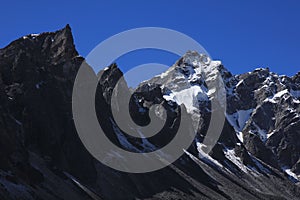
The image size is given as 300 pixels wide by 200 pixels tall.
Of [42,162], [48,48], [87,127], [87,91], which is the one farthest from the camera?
[48,48]

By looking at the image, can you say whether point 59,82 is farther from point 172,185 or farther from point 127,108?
point 127,108

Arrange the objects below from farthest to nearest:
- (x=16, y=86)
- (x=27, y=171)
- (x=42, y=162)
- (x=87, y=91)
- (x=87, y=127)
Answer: (x=87, y=91) → (x=87, y=127) → (x=16, y=86) → (x=42, y=162) → (x=27, y=171)

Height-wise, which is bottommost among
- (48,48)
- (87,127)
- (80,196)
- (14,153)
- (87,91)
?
(80,196)

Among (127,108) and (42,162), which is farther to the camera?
(127,108)

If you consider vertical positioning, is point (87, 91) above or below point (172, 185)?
above

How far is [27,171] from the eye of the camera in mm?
86625

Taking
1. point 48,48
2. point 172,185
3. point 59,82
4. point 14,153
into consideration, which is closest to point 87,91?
point 59,82

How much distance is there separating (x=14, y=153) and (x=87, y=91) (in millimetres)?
60621

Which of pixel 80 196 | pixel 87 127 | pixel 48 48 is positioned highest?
pixel 48 48

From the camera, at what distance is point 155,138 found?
190 m

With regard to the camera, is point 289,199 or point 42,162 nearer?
point 42,162

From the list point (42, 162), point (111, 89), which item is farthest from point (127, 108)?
point (42, 162)

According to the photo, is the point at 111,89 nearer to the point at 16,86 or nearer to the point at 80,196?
the point at 16,86

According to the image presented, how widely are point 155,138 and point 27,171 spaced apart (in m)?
106
